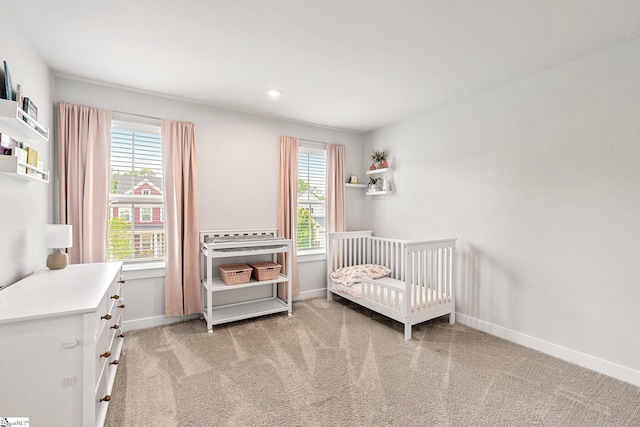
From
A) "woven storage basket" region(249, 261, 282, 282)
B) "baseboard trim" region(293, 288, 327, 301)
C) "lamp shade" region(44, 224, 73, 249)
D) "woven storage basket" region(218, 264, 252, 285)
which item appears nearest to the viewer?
"lamp shade" region(44, 224, 73, 249)

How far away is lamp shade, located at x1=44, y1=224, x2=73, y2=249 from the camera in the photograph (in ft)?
6.63

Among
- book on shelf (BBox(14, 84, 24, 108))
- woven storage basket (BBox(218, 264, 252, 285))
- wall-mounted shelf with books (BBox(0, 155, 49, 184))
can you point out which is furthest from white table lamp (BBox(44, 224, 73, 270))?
woven storage basket (BBox(218, 264, 252, 285))

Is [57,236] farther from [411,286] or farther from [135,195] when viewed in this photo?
[411,286]

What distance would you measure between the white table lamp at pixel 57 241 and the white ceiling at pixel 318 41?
1.32 m

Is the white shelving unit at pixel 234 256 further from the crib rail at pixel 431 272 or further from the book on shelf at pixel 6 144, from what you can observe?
the book on shelf at pixel 6 144

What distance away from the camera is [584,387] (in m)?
1.95

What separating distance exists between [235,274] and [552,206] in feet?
9.71

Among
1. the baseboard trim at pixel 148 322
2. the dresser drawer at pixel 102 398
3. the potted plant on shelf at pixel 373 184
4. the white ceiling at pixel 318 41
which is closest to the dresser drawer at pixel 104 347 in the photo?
the dresser drawer at pixel 102 398

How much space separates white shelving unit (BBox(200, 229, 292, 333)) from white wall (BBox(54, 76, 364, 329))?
0.62 feet

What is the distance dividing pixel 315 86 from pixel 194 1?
129 centimetres

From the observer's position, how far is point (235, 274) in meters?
3.01

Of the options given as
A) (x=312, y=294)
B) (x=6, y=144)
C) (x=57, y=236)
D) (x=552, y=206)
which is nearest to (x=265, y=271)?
(x=312, y=294)

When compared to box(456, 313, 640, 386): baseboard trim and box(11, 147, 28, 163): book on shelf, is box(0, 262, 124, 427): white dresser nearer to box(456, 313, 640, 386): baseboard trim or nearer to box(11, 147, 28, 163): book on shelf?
box(11, 147, 28, 163): book on shelf

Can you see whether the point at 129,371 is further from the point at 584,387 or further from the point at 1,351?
the point at 584,387
